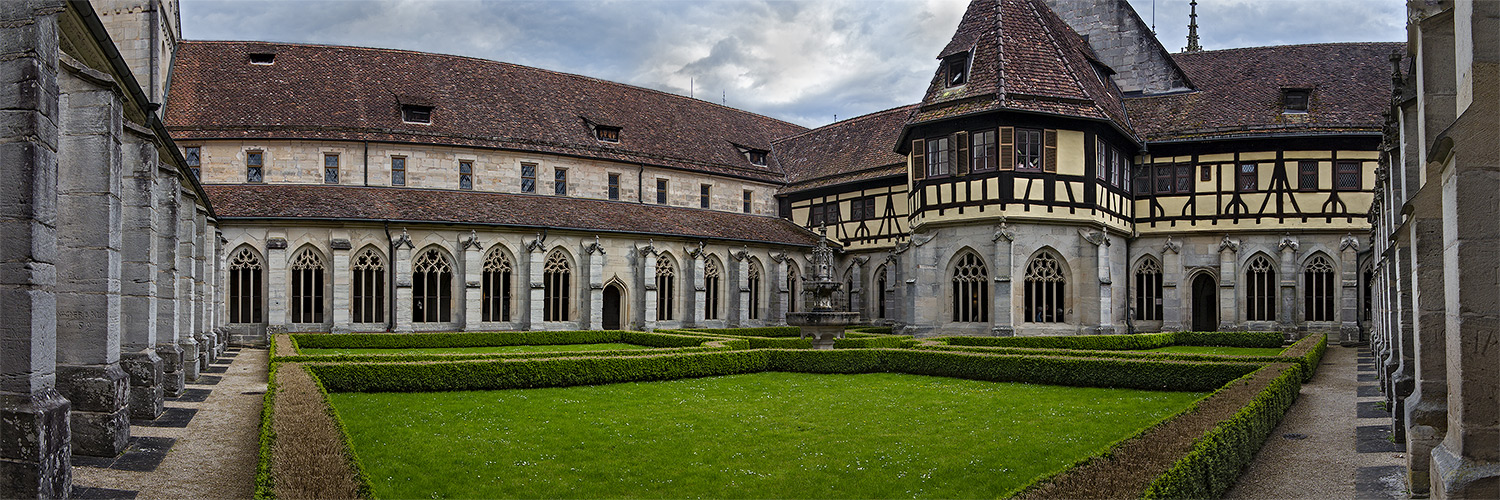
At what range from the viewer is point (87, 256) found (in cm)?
1069

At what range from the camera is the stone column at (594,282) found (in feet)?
112

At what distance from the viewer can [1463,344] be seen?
6.62 meters

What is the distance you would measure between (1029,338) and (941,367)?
5.97 meters

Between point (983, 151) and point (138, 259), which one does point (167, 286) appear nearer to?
point (138, 259)

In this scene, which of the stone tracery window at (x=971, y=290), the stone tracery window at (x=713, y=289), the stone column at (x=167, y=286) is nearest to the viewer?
the stone column at (x=167, y=286)

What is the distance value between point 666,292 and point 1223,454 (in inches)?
1138

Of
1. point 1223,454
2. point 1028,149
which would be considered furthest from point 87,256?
point 1028,149

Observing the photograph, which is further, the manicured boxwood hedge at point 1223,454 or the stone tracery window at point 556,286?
the stone tracery window at point 556,286

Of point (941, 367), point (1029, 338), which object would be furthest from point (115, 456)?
point (1029, 338)

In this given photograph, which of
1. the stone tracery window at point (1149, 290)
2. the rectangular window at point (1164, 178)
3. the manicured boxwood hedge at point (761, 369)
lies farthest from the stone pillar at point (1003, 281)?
the rectangular window at point (1164, 178)

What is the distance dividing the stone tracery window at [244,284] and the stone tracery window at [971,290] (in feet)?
73.5

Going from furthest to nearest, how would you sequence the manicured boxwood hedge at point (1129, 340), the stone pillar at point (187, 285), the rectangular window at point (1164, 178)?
the rectangular window at point (1164, 178)
the manicured boxwood hedge at point (1129, 340)
the stone pillar at point (187, 285)

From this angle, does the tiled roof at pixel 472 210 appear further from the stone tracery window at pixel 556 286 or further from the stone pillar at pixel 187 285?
the stone pillar at pixel 187 285

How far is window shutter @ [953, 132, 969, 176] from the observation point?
97.5 feet
